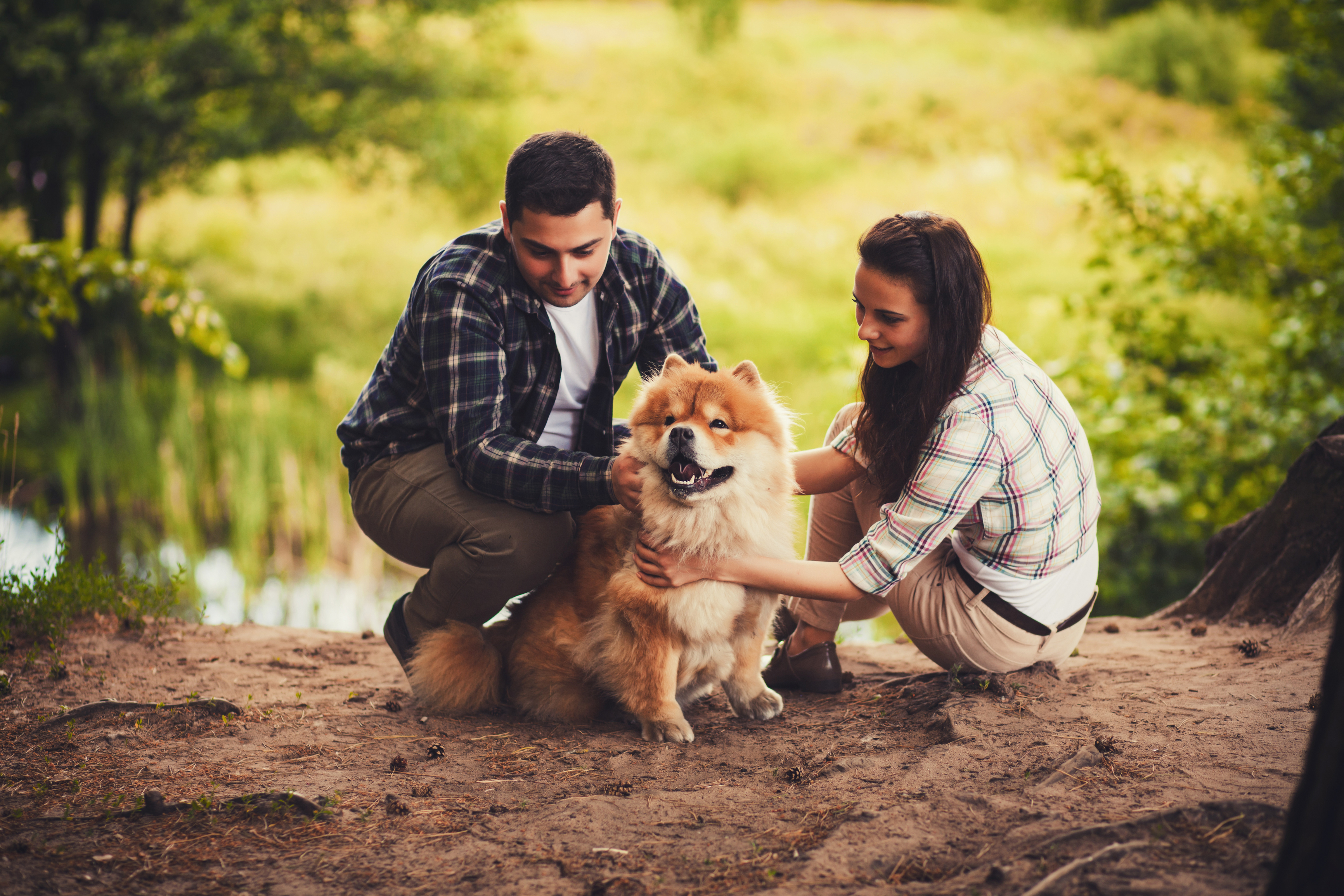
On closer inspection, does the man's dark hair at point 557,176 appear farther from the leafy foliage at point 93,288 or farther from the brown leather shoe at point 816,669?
the leafy foliage at point 93,288

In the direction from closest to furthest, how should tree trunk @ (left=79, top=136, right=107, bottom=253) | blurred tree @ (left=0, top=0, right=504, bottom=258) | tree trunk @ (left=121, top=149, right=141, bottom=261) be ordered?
blurred tree @ (left=0, top=0, right=504, bottom=258)
tree trunk @ (left=79, top=136, right=107, bottom=253)
tree trunk @ (left=121, top=149, right=141, bottom=261)

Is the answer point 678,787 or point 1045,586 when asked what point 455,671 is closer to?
point 678,787

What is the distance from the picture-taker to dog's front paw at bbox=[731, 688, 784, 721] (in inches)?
109

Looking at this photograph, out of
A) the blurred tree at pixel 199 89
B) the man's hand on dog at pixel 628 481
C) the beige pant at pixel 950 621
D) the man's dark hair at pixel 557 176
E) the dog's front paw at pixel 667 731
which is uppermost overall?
the blurred tree at pixel 199 89

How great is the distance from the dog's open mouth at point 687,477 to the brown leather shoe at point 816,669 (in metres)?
0.78

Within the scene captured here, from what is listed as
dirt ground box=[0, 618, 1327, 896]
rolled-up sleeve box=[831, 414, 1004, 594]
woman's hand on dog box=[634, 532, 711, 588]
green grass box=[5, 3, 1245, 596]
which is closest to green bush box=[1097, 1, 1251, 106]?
green grass box=[5, 3, 1245, 596]

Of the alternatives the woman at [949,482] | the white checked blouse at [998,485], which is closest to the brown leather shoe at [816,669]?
the woman at [949,482]

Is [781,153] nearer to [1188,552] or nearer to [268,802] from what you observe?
[1188,552]

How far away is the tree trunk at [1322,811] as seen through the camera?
3.91 ft

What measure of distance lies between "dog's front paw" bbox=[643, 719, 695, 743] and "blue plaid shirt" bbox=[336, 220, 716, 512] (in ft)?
2.19

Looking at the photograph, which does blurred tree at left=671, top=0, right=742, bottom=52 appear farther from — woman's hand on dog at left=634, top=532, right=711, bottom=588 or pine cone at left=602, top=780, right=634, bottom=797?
pine cone at left=602, top=780, right=634, bottom=797

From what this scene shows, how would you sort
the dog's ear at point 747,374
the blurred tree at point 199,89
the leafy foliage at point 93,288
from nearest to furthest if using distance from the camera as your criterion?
the dog's ear at point 747,374, the leafy foliage at point 93,288, the blurred tree at point 199,89

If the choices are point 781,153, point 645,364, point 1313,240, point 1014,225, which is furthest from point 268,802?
point 781,153

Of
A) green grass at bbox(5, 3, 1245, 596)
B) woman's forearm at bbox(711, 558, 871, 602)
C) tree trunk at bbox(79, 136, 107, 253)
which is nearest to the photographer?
woman's forearm at bbox(711, 558, 871, 602)
